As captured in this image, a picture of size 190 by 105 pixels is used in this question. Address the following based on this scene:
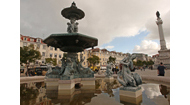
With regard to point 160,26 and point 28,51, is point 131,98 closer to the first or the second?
point 28,51

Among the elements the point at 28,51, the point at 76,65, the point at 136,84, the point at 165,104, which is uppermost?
the point at 28,51

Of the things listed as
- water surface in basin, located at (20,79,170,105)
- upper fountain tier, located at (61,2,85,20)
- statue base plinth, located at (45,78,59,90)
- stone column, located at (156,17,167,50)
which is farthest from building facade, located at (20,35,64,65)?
stone column, located at (156,17,167,50)

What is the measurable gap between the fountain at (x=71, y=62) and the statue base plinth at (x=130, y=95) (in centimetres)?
258

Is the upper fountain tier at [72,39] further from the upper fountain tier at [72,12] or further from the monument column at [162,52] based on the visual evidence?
the monument column at [162,52]

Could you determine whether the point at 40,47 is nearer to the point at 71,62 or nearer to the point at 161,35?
the point at 71,62

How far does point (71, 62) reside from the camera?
6363 millimetres

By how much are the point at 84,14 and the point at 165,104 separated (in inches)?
298

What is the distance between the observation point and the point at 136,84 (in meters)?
4.13

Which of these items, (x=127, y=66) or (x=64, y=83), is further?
(x=64, y=83)

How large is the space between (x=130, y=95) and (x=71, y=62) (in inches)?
161

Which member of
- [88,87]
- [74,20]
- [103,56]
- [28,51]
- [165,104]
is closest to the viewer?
[165,104]

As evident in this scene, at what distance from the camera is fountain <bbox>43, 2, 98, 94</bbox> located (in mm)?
5258

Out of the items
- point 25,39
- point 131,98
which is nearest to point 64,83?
point 131,98

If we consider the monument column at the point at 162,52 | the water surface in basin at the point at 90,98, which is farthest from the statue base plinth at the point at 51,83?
the monument column at the point at 162,52
